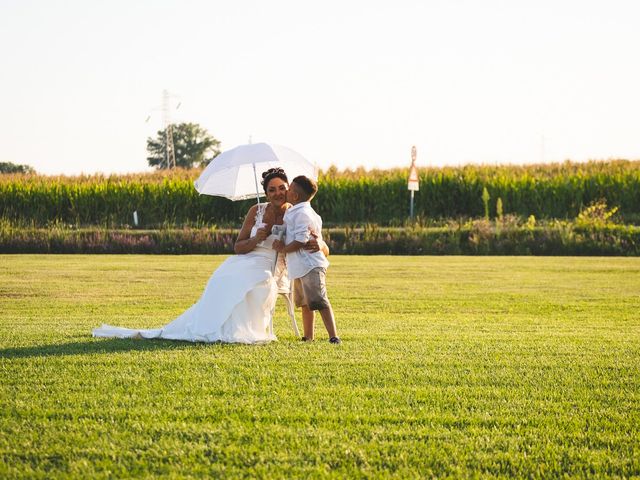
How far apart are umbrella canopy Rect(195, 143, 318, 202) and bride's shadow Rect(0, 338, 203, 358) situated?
197 centimetres

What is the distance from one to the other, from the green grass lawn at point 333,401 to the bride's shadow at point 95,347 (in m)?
0.03

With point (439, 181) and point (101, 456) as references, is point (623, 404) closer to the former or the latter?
point (101, 456)

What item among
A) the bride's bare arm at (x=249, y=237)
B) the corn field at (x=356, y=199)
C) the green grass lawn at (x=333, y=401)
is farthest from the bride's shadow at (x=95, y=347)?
the corn field at (x=356, y=199)

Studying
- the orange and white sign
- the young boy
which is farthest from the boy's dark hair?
the orange and white sign

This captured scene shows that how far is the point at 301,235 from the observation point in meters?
8.88

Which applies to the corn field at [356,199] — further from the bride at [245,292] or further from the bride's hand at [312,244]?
the bride's hand at [312,244]

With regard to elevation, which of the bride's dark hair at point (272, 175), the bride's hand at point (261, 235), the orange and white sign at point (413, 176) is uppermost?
the orange and white sign at point (413, 176)

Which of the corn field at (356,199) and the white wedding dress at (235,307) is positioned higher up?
the corn field at (356,199)

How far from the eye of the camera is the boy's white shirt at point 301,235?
8891 mm

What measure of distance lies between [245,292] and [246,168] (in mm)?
2210

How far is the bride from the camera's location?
895 centimetres

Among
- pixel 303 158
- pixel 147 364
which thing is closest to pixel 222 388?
pixel 147 364

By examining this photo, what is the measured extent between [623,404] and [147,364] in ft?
11.8

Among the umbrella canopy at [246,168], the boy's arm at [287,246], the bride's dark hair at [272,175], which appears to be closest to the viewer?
the boy's arm at [287,246]
